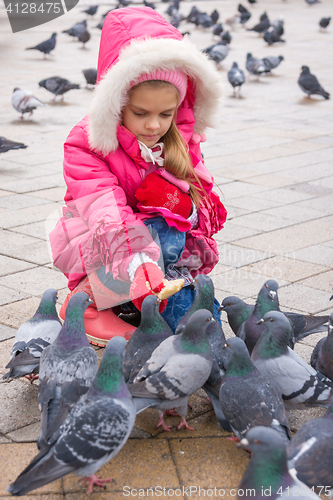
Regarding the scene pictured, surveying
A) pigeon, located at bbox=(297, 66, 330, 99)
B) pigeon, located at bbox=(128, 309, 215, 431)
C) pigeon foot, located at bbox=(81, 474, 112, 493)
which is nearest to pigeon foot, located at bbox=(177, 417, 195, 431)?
pigeon, located at bbox=(128, 309, 215, 431)

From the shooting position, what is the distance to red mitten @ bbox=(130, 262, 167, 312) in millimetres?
2889

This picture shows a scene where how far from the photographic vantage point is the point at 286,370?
2.68 meters

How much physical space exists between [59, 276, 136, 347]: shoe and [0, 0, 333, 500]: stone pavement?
460 millimetres

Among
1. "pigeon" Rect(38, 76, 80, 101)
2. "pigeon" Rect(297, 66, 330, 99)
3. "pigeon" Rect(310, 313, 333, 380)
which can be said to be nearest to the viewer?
"pigeon" Rect(310, 313, 333, 380)

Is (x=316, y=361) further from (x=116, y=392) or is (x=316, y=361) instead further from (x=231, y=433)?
(x=116, y=392)

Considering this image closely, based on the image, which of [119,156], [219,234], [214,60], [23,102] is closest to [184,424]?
[119,156]

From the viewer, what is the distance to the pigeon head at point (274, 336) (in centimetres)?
270

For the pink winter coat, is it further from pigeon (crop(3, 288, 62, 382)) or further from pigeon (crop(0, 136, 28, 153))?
pigeon (crop(0, 136, 28, 153))

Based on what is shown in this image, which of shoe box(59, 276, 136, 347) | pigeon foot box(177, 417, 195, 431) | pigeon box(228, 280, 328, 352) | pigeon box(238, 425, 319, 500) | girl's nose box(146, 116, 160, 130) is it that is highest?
girl's nose box(146, 116, 160, 130)

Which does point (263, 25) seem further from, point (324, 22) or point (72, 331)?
point (72, 331)

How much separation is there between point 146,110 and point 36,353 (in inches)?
59.0

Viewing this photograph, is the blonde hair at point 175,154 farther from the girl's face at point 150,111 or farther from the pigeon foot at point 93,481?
the pigeon foot at point 93,481

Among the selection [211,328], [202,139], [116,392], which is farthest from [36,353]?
[202,139]

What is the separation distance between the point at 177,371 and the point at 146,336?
372 millimetres
